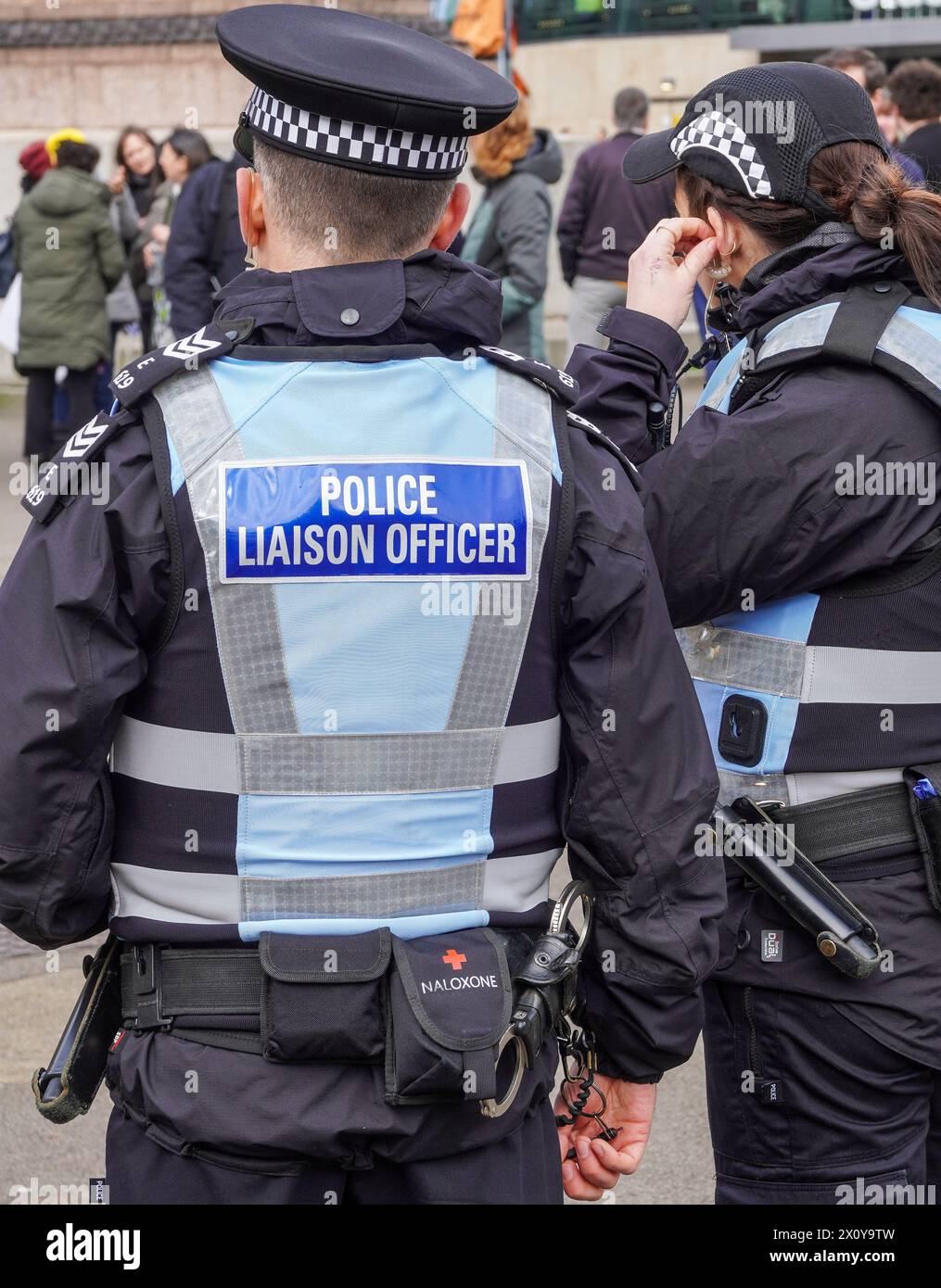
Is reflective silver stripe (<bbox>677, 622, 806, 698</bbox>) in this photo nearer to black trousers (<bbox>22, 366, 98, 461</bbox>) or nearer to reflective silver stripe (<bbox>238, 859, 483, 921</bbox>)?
reflective silver stripe (<bbox>238, 859, 483, 921</bbox>)

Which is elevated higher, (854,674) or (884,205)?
(884,205)

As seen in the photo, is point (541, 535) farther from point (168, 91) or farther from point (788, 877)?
point (168, 91)

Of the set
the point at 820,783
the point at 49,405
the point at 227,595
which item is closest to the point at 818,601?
the point at 820,783

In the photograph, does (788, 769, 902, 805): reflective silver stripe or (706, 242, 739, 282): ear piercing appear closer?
(788, 769, 902, 805): reflective silver stripe

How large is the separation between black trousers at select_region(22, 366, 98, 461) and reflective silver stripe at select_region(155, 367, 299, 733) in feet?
27.6

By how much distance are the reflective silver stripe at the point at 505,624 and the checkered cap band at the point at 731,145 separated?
81cm

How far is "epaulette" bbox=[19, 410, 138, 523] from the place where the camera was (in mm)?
1904

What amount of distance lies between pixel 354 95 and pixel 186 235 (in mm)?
6953

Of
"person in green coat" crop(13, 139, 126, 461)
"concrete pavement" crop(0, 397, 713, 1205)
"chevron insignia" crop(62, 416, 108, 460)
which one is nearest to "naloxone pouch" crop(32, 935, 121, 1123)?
"chevron insignia" crop(62, 416, 108, 460)

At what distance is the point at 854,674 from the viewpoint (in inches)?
97.1

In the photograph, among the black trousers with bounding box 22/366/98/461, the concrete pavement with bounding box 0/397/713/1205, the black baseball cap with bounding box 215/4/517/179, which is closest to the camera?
the black baseball cap with bounding box 215/4/517/179

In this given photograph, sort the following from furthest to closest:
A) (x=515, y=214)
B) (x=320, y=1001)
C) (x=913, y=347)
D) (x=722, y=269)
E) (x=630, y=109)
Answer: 1. (x=630, y=109)
2. (x=515, y=214)
3. (x=722, y=269)
4. (x=913, y=347)
5. (x=320, y=1001)

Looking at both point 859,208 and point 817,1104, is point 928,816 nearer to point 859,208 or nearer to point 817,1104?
point 817,1104

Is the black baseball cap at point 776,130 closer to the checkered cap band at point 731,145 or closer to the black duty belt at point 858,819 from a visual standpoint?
the checkered cap band at point 731,145
